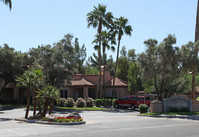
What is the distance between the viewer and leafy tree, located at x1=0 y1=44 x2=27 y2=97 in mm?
38688

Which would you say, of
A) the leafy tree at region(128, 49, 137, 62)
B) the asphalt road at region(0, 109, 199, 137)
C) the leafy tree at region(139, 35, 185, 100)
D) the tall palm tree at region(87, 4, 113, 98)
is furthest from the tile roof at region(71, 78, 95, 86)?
the leafy tree at region(128, 49, 137, 62)

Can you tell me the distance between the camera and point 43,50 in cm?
3484

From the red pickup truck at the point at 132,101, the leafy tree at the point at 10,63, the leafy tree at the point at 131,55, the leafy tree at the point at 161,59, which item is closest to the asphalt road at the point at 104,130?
the leafy tree at the point at 161,59

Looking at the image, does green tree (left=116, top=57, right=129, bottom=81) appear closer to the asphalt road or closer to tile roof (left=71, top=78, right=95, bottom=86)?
tile roof (left=71, top=78, right=95, bottom=86)

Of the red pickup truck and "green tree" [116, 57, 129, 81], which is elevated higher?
"green tree" [116, 57, 129, 81]

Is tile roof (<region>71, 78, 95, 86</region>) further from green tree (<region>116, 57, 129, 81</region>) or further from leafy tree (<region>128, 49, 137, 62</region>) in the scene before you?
leafy tree (<region>128, 49, 137, 62</region>)

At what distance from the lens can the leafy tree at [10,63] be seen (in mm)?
38688

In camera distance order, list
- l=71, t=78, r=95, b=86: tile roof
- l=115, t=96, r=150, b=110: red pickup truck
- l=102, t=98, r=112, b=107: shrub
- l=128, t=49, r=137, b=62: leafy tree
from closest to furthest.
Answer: l=115, t=96, r=150, b=110: red pickup truck → l=102, t=98, r=112, b=107: shrub → l=71, t=78, r=95, b=86: tile roof → l=128, t=49, r=137, b=62: leafy tree

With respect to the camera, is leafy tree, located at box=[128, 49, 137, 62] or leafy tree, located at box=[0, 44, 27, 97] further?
leafy tree, located at box=[128, 49, 137, 62]

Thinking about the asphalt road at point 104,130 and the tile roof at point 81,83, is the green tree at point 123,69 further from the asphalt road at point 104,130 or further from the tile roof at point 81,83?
the asphalt road at point 104,130

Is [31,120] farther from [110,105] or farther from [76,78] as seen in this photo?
[76,78]

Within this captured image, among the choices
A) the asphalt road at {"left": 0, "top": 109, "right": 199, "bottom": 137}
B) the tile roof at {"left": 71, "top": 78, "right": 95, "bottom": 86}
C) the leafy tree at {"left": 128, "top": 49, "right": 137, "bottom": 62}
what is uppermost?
the leafy tree at {"left": 128, "top": 49, "right": 137, "bottom": 62}

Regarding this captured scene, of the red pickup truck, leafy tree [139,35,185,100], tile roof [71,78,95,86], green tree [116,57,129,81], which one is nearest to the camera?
leafy tree [139,35,185,100]

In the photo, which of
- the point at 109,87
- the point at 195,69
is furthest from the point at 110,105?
the point at 195,69
